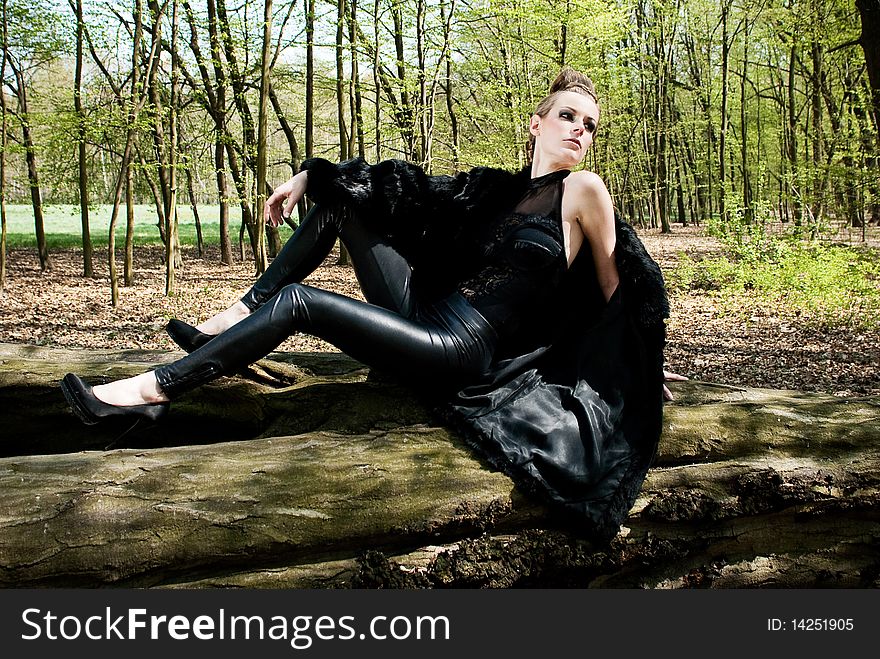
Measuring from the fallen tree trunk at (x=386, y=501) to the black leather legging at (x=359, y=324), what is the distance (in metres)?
0.30

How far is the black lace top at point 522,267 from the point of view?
2992mm

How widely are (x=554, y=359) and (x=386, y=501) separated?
3.53ft

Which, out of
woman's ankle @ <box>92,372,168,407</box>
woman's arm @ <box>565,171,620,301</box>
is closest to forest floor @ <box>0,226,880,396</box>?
woman's arm @ <box>565,171,620,301</box>

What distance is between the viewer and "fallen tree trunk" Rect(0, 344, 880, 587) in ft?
7.54

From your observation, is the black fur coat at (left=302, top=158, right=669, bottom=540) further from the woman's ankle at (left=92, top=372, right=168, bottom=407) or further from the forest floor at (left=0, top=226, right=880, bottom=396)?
the forest floor at (left=0, top=226, right=880, bottom=396)

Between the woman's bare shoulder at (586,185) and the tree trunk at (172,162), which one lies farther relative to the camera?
the tree trunk at (172,162)

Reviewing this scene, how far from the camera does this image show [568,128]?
315 cm

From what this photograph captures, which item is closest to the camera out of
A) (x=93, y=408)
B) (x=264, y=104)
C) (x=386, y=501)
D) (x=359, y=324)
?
(x=386, y=501)

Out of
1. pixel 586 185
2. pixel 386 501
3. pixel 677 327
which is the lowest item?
pixel 677 327

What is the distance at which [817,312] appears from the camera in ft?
29.7

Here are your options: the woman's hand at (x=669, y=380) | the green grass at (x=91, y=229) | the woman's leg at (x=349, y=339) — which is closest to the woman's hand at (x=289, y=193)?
the woman's leg at (x=349, y=339)

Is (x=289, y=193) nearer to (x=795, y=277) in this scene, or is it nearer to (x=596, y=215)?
(x=596, y=215)

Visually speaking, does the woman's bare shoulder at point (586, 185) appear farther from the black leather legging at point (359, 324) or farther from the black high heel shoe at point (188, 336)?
the black high heel shoe at point (188, 336)

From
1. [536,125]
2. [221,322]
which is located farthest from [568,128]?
[221,322]
